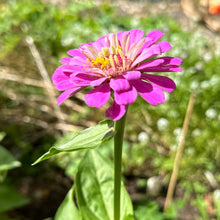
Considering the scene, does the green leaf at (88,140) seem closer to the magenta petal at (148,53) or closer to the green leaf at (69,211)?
the magenta petal at (148,53)

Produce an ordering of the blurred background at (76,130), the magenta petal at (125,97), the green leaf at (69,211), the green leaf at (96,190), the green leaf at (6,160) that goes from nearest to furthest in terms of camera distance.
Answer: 1. the magenta petal at (125,97)
2. the green leaf at (96,190)
3. the green leaf at (69,211)
4. the green leaf at (6,160)
5. the blurred background at (76,130)

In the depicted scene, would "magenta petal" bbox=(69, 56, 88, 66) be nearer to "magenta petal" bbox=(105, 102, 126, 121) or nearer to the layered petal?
the layered petal

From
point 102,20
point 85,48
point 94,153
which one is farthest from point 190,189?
point 102,20

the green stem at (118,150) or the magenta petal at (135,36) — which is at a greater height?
the magenta petal at (135,36)

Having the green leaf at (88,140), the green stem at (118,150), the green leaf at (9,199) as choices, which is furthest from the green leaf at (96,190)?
the green leaf at (9,199)

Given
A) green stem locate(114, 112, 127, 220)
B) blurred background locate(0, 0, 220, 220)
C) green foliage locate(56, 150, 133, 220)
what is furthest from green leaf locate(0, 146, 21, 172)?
green stem locate(114, 112, 127, 220)

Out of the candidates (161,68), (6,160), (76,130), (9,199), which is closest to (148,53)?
(161,68)
